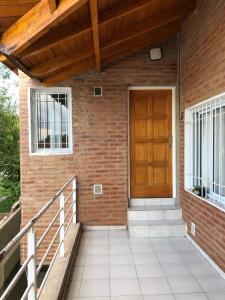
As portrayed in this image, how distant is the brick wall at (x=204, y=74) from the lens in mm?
3139

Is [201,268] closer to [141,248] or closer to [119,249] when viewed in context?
[141,248]

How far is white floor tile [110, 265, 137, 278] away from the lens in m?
3.19

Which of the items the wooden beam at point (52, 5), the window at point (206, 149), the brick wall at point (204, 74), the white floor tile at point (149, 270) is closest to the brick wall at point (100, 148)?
the brick wall at point (204, 74)

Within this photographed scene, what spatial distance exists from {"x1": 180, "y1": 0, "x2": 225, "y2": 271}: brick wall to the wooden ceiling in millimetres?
394

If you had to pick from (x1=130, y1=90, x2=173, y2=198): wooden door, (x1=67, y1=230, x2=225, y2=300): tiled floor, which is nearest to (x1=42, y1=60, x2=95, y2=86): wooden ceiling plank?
(x1=130, y1=90, x2=173, y2=198): wooden door

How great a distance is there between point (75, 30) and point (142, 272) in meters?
2.72

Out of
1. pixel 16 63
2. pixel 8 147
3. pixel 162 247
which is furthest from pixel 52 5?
pixel 8 147

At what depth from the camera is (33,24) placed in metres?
2.40

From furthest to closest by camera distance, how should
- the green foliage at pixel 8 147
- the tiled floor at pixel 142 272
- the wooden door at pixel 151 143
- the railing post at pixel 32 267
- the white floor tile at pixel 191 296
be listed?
the green foliage at pixel 8 147 < the wooden door at pixel 151 143 < the tiled floor at pixel 142 272 < the white floor tile at pixel 191 296 < the railing post at pixel 32 267

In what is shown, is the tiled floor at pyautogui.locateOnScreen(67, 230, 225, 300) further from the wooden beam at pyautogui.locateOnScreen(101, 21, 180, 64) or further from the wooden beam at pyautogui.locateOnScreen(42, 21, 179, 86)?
the wooden beam at pyautogui.locateOnScreen(101, 21, 180, 64)

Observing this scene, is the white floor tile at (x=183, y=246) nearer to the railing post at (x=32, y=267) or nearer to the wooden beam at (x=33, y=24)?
the railing post at (x=32, y=267)

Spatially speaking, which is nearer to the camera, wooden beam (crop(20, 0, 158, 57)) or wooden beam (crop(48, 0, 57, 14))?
wooden beam (crop(48, 0, 57, 14))

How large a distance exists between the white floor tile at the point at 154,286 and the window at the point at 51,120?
2462 millimetres

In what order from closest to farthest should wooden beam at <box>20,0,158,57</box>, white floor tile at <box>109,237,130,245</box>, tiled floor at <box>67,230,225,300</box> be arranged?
tiled floor at <box>67,230,225,300</box> → wooden beam at <box>20,0,158,57</box> → white floor tile at <box>109,237,130,245</box>
